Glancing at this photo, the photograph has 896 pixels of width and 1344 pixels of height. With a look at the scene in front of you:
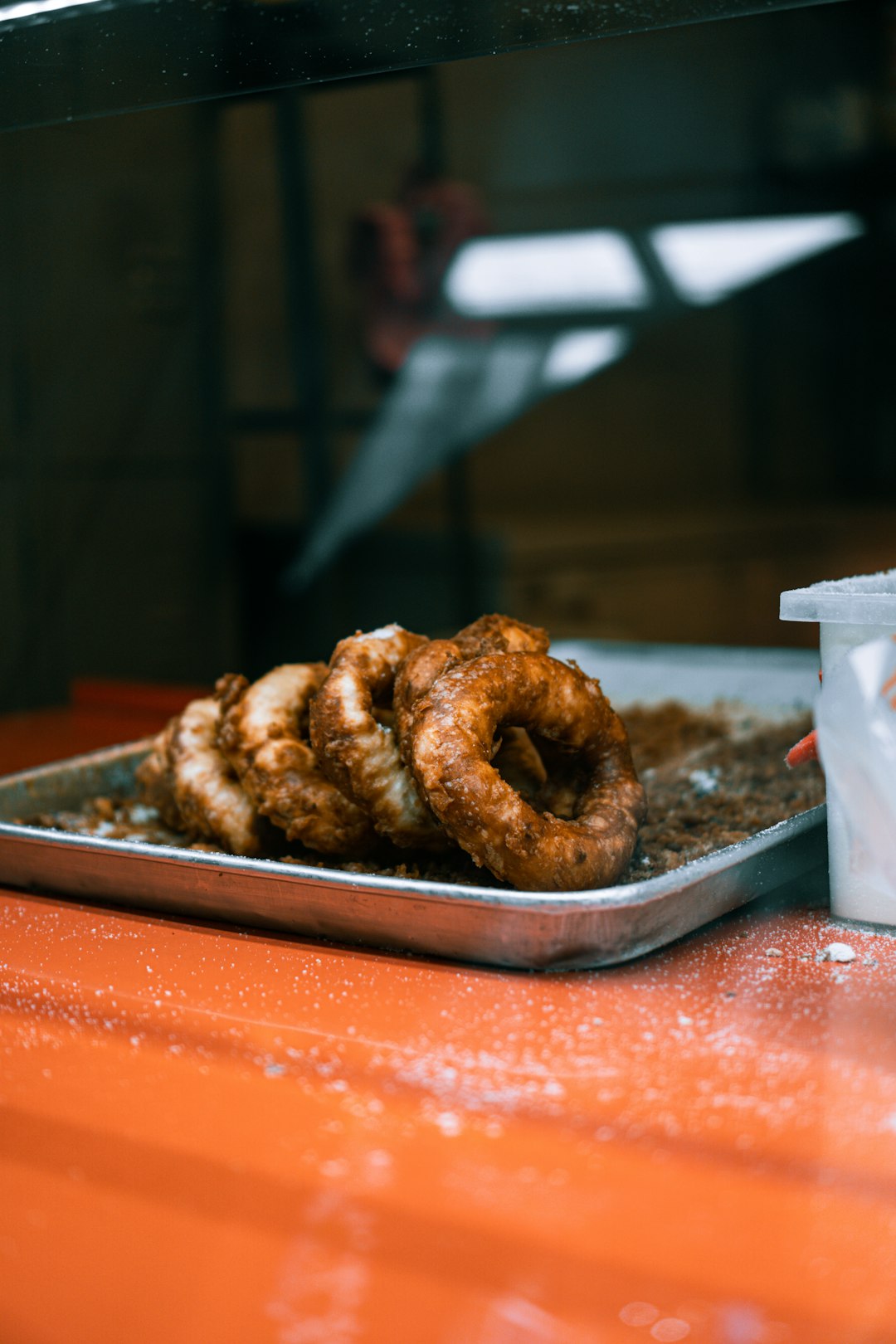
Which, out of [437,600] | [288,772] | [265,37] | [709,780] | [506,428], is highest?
[265,37]

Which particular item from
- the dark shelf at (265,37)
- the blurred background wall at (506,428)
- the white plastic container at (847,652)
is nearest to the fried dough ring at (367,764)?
the white plastic container at (847,652)

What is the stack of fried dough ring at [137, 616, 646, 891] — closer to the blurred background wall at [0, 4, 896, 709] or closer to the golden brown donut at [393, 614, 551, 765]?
the golden brown donut at [393, 614, 551, 765]

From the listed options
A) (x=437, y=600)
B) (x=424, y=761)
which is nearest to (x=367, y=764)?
(x=424, y=761)

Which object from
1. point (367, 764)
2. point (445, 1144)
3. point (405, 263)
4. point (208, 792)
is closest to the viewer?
point (445, 1144)

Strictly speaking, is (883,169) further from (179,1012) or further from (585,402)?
(179,1012)

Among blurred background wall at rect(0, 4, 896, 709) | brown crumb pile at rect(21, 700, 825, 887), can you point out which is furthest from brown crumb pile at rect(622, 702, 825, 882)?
blurred background wall at rect(0, 4, 896, 709)

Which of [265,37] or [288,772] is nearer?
[265,37]

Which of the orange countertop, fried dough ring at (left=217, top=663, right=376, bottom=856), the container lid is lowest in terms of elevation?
the orange countertop

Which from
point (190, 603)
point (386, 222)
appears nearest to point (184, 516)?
point (190, 603)

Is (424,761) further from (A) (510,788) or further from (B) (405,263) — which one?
(B) (405,263)
